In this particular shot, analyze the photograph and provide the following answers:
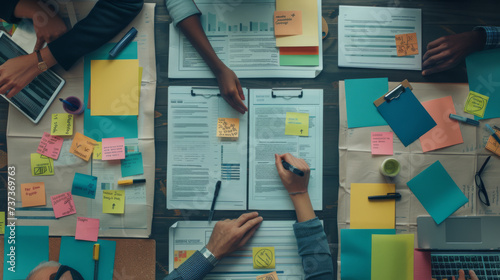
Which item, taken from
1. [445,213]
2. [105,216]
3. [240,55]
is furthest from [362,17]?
[105,216]

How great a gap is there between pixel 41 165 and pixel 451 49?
1.54 m

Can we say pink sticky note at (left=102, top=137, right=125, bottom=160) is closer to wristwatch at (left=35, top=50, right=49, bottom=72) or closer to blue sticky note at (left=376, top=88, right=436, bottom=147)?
wristwatch at (left=35, top=50, right=49, bottom=72)

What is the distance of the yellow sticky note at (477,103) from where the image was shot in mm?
1148

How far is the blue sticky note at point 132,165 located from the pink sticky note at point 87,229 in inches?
8.1

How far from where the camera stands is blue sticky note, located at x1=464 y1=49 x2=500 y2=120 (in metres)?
1.15

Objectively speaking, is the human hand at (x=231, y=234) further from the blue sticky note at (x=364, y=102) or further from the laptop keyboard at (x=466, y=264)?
the laptop keyboard at (x=466, y=264)

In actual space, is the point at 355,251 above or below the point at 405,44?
below

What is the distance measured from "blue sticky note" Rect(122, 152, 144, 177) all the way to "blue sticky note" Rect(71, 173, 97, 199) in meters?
0.12

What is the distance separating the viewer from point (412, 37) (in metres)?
1.16

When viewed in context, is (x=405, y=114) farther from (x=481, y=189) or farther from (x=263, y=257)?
(x=263, y=257)

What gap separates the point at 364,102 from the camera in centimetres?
115

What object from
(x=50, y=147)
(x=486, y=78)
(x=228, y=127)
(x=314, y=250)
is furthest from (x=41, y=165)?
(x=486, y=78)

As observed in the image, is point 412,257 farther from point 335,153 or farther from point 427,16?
point 427,16

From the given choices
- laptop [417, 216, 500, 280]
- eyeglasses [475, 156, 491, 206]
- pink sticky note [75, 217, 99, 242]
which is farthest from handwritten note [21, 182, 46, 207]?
eyeglasses [475, 156, 491, 206]
